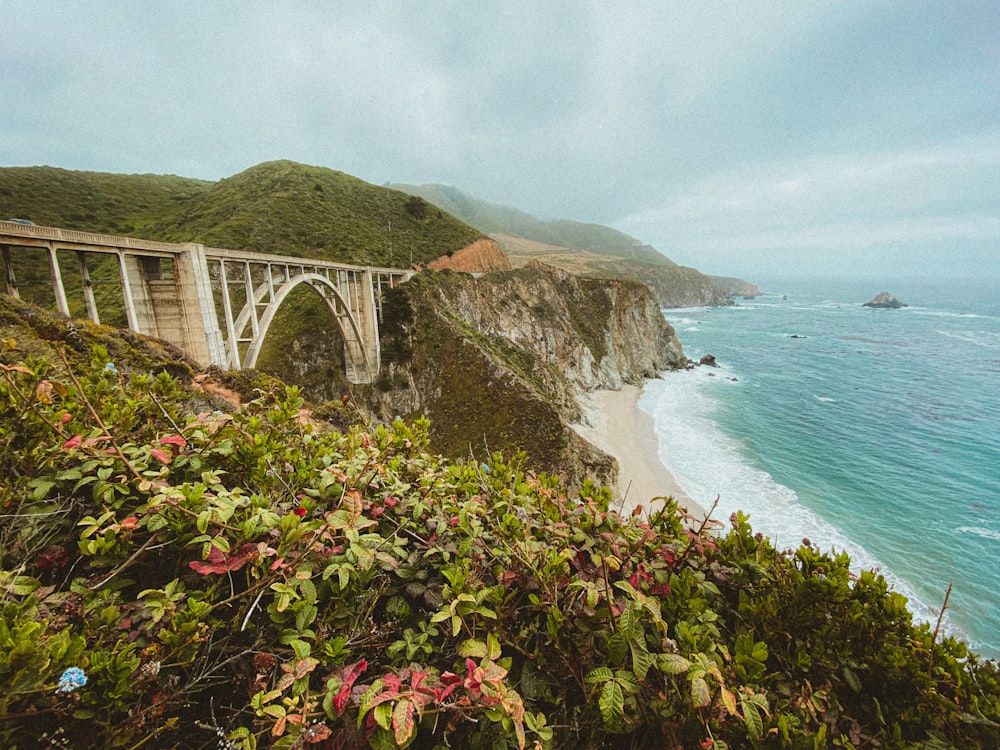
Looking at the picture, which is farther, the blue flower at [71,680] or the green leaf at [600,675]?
the green leaf at [600,675]

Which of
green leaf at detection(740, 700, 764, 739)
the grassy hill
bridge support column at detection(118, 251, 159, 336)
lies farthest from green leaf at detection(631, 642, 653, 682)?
the grassy hill

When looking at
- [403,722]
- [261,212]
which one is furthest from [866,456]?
[261,212]

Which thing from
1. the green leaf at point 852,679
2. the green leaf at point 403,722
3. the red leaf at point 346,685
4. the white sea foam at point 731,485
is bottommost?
the white sea foam at point 731,485

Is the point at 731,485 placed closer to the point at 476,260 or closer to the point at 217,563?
the point at 217,563

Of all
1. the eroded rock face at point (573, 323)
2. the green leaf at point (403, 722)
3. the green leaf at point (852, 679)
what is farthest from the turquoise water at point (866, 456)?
the eroded rock face at point (573, 323)

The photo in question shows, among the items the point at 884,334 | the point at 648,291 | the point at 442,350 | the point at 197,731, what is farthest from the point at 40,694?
the point at 884,334

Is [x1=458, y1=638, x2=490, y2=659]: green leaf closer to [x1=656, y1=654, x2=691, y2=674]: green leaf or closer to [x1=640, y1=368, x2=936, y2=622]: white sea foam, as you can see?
[x1=656, y1=654, x2=691, y2=674]: green leaf

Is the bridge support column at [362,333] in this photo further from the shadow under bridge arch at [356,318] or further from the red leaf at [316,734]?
the red leaf at [316,734]
